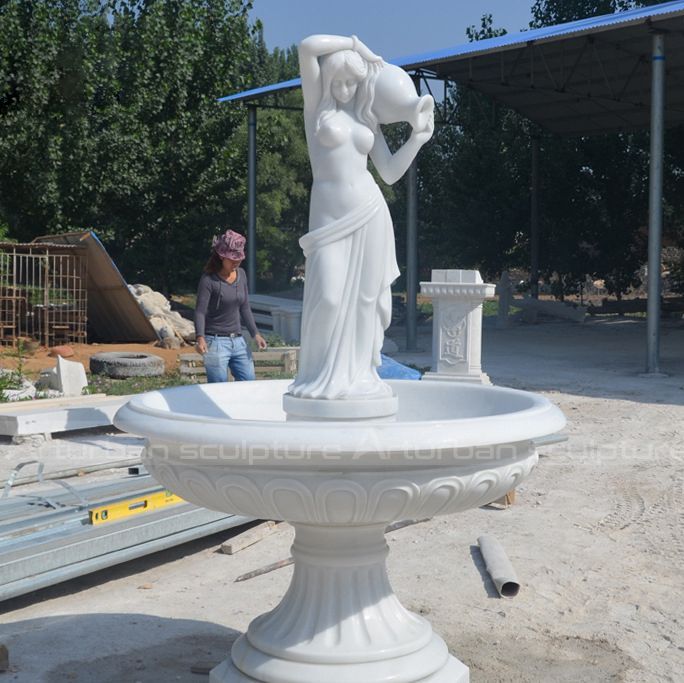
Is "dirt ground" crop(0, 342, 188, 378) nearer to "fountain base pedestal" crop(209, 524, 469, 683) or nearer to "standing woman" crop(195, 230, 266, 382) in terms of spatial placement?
"standing woman" crop(195, 230, 266, 382)

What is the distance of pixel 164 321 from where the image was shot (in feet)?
51.8

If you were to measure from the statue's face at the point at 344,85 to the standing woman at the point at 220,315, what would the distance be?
3.45 metres

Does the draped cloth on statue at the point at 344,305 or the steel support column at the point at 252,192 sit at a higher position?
the steel support column at the point at 252,192

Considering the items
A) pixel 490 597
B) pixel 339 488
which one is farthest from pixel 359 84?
pixel 490 597

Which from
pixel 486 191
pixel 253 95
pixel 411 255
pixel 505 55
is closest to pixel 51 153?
pixel 253 95

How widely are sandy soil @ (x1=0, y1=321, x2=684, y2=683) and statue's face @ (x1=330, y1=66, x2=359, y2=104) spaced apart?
2.19 m

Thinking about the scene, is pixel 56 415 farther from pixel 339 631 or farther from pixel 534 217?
pixel 534 217

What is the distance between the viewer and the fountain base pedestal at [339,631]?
10.0 ft

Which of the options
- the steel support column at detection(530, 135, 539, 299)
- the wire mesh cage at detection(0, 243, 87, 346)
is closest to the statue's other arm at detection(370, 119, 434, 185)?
the wire mesh cage at detection(0, 243, 87, 346)

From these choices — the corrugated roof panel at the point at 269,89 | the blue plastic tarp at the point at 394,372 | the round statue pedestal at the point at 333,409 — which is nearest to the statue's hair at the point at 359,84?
the round statue pedestal at the point at 333,409

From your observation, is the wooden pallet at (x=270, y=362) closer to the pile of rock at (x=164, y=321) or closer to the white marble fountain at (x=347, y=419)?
the pile of rock at (x=164, y=321)

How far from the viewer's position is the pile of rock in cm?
1498

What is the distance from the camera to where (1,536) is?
14.4ft

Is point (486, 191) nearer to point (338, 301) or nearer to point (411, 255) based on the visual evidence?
point (411, 255)
